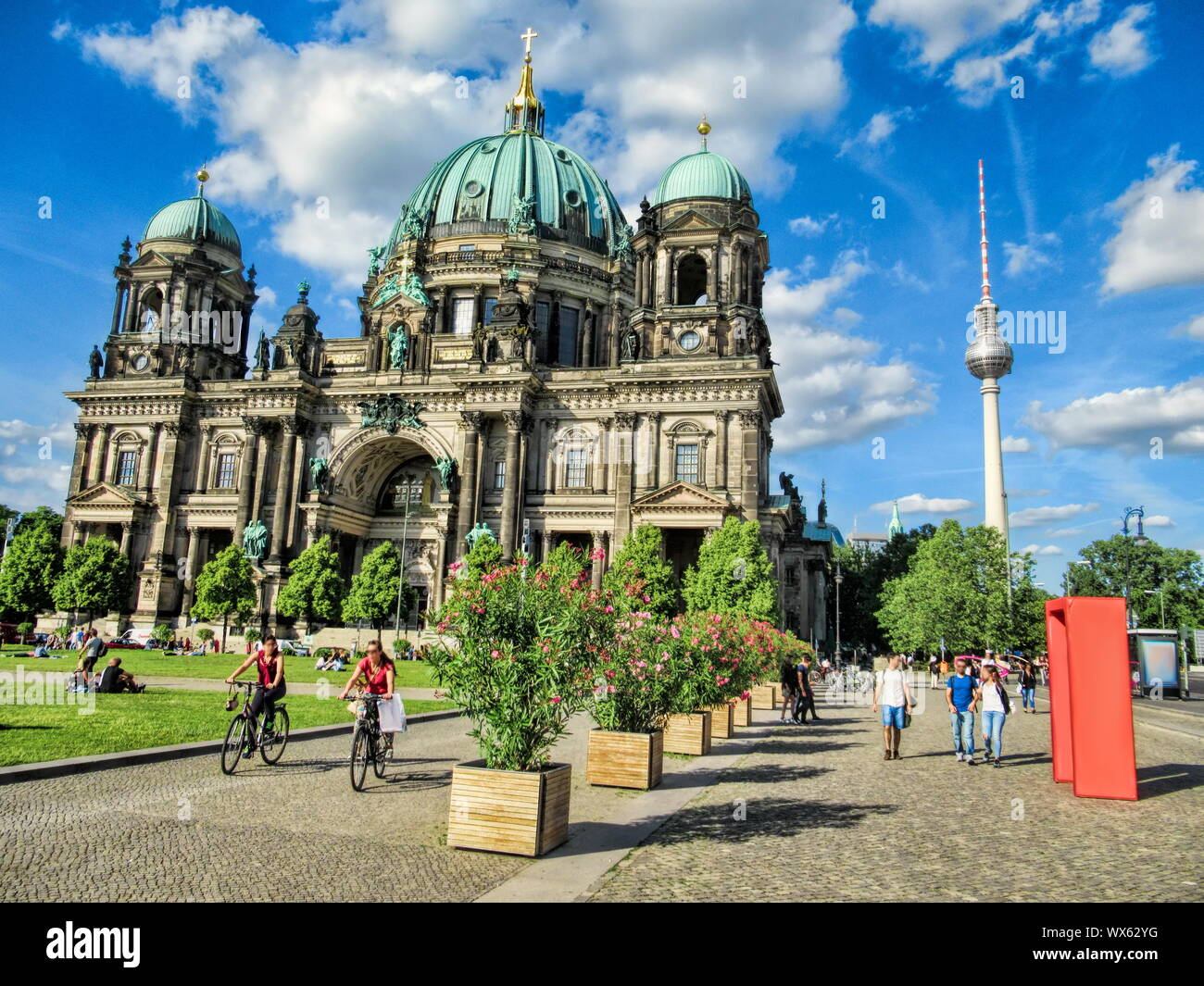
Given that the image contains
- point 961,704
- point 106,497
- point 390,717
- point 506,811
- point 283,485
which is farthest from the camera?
point 106,497

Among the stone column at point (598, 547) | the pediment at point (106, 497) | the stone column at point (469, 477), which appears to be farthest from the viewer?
the pediment at point (106, 497)

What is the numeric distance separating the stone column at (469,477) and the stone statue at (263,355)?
1516cm

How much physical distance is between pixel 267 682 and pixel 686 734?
8390mm

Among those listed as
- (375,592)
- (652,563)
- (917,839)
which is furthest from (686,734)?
(375,592)

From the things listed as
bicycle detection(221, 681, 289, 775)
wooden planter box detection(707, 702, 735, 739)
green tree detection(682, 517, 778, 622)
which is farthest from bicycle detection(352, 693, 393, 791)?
green tree detection(682, 517, 778, 622)

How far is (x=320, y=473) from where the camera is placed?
5684 cm

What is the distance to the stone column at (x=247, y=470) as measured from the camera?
56.4 meters

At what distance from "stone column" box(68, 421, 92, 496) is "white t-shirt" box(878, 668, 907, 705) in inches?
2379

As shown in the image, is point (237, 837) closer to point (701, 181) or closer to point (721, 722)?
point (721, 722)

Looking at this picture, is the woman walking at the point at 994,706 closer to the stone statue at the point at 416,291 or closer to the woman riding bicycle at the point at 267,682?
the woman riding bicycle at the point at 267,682

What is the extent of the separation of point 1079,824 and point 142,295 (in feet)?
228

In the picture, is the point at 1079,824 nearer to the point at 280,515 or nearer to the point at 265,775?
the point at 265,775

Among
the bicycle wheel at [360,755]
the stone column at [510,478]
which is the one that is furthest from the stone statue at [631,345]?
the bicycle wheel at [360,755]
